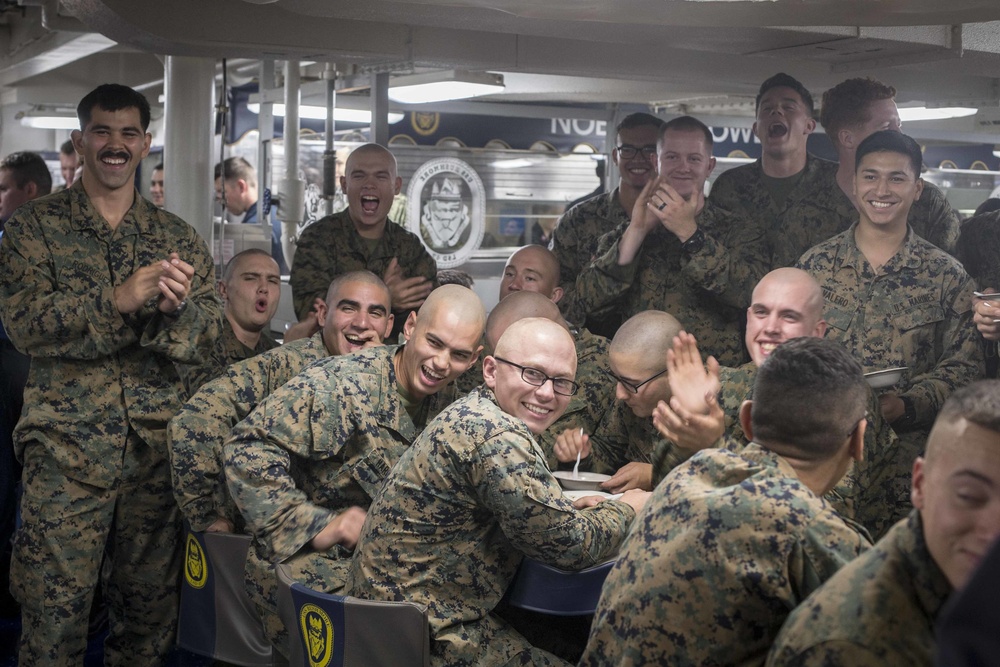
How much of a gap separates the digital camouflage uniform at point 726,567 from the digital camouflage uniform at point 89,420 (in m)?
2.14

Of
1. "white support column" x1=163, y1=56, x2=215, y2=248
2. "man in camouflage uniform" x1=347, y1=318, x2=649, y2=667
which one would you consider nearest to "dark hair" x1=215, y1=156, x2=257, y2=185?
"white support column" x1=163, y1=56, x2=215, y2=248

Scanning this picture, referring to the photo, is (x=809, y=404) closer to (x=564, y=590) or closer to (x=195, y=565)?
(x=564, y=590)

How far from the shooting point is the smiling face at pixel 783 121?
429cm

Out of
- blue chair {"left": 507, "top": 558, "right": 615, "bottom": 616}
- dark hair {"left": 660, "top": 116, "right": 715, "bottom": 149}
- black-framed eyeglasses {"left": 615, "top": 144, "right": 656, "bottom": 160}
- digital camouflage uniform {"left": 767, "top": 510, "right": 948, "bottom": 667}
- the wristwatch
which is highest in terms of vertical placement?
dark hair {"left": 660, "top": 116, "right": 715, "bottom": 149}

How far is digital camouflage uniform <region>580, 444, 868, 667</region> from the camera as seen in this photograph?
1.77 m

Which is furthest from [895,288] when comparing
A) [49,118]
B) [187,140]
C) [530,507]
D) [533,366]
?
[49,118]

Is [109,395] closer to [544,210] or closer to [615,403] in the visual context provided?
[615,403]

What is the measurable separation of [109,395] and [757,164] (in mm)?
2707

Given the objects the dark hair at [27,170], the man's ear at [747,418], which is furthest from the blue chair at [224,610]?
the dark hair at [27,170]

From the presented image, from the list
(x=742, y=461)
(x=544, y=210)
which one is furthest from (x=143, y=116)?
(x=544, y=210)

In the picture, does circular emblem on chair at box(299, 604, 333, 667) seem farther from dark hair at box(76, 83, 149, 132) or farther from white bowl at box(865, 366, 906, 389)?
dark hair at box(76, 83, 149, 132)

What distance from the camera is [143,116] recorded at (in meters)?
3.76

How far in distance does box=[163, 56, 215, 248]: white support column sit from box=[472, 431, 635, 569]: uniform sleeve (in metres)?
3.57

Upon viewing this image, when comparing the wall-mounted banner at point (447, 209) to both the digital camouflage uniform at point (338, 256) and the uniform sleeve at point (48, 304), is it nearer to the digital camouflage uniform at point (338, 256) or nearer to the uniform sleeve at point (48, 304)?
the digital camouflage uniform at point (338, 256)
